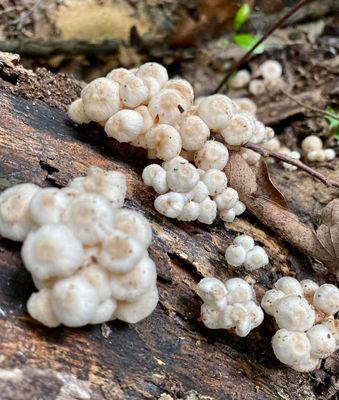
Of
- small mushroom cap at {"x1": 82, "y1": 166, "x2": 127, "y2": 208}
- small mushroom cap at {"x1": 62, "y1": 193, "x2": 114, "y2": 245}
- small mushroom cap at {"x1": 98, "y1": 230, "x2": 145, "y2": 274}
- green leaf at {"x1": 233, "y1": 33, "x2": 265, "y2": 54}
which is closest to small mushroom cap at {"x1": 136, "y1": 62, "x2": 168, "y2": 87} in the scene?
small mushroom cap at {"x1": 82, "y1": 166, "x2": 127, "y2": 208}

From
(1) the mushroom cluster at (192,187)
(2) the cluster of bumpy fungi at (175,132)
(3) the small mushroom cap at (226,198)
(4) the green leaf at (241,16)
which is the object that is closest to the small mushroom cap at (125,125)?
(2) the cluster of bumpy fungi at (175,132)

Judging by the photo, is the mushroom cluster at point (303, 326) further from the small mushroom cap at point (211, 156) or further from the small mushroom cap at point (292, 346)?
the small mushroom cap at point (211, 156)

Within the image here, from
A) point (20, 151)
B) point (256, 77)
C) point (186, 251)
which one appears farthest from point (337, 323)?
point (256, 77)

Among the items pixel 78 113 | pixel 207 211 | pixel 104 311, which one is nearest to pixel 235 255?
pixel 207 211

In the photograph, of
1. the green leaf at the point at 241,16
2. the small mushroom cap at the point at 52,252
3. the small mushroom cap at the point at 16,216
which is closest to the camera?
the small mushroom cap at the point at 52,252

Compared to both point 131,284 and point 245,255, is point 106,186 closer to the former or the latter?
point 131,284

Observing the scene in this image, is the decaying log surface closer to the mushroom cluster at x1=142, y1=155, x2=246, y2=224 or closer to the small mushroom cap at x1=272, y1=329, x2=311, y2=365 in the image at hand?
the mushroom cluster at x1=142, y1=155, x2=246, y2=224
